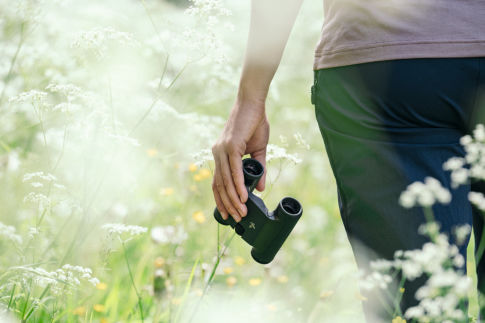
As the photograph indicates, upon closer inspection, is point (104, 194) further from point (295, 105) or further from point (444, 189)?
point (295, 105)

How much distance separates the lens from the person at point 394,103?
0.94 m

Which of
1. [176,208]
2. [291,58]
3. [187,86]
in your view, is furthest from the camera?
[291,58]

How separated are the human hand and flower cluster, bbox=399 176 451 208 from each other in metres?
0.38

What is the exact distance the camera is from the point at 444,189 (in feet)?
3.08

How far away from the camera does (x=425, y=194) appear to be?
0.86m

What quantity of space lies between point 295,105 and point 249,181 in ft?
8.79

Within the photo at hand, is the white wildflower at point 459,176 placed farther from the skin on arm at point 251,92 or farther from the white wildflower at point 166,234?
the white wildflower at point 166,234

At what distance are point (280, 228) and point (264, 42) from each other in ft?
1.46

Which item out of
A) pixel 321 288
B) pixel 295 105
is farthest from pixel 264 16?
pixel 295 105

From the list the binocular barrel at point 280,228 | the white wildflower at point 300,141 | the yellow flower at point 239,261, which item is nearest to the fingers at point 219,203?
the binocular barrel at point 280,228

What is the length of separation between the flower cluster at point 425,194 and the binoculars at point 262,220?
1.09 feet

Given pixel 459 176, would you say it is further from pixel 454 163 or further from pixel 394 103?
pixel 394 103

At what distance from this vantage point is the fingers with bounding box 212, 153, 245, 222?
1189 millimetres

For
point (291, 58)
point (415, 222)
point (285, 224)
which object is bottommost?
point (291, 58)
